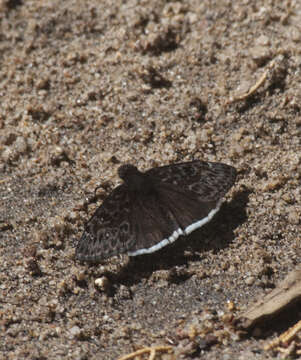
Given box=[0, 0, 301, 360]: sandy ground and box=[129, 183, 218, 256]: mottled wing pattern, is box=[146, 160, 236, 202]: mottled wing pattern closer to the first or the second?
box=[129, 183, 218, 256]: mottled wing pattern

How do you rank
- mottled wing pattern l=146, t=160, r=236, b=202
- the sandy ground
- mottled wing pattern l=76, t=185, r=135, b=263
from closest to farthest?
the sandy ground
mottled wing pattern l=76, t=185, r=135, b=263
mottled wing pattern l=146, t=160, r=236, b=202

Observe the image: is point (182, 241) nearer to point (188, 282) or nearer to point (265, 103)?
point (188, 282)

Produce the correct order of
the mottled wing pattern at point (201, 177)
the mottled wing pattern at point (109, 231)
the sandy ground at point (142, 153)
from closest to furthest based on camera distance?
the sandy ground at point (142, 153)
the mottled wing pattern at point (109, 231)
the mottled wing pattern at point (201, 177)

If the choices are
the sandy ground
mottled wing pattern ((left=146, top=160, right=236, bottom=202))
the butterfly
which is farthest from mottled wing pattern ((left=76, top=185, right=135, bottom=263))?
mottled wing pattern ((left=146, top=160, right=236, bottom=202))

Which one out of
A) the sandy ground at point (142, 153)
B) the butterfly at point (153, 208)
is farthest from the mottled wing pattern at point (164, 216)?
the sandy ground at point (142, 153)

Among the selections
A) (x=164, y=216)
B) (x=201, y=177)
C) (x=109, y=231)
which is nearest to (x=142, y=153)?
(x=201, y=177)

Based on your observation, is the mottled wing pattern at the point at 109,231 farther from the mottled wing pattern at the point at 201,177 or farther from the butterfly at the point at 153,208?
the mottled wing pattern at the point at 201,177

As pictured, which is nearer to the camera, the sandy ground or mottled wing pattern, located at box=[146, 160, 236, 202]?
the sandy ground
